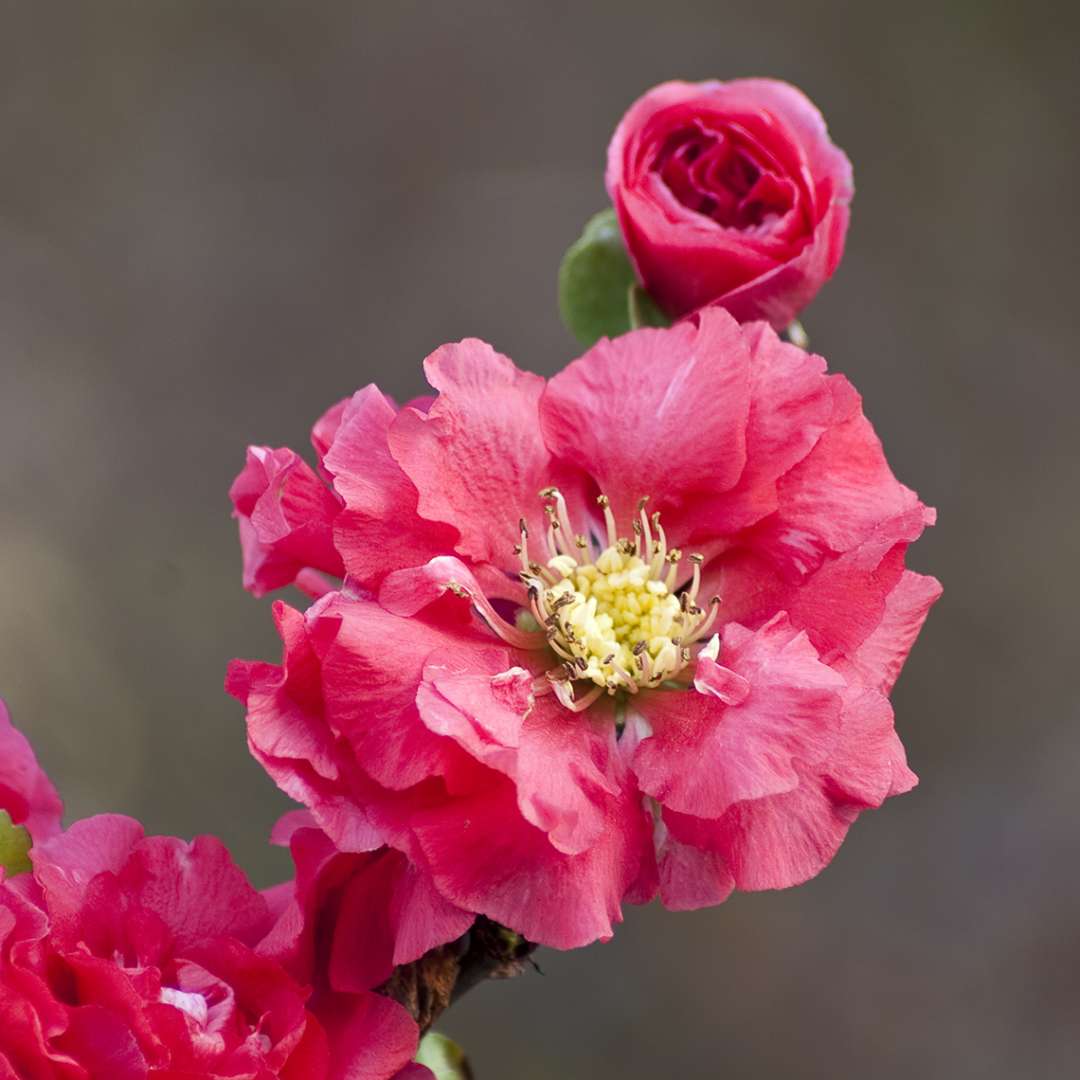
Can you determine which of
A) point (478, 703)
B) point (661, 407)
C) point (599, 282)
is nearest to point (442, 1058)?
point (478, 703)

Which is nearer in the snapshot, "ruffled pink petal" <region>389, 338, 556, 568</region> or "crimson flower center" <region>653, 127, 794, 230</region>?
"ruffled pink petal" <region>389, 338, 556, 568</region>

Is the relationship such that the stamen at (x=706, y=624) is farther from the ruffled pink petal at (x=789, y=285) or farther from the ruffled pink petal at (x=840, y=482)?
the ruffled pink petal at (x=789, y=285)

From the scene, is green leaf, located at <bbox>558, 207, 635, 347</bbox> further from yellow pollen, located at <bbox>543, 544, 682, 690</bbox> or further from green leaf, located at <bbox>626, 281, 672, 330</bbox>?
yellow pollen, located at <bbox>543, 544, 682, 690</bbox>

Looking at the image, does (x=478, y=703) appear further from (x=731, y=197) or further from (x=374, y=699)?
(x=731, y=197)

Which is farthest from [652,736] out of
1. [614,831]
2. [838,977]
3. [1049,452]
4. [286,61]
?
[286,61]

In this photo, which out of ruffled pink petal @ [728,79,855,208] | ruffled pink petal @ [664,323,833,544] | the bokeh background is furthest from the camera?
the bokeh background

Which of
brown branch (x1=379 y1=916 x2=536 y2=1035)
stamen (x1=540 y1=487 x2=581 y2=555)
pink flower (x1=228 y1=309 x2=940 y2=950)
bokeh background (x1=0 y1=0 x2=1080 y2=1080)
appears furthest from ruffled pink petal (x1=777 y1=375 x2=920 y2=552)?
bokeh background (x1=0 y1=0 x2=1080 y2=1080)

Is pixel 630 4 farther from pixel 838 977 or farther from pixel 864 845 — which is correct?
pixel 838 977

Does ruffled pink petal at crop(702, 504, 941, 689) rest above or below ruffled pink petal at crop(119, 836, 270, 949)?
above
